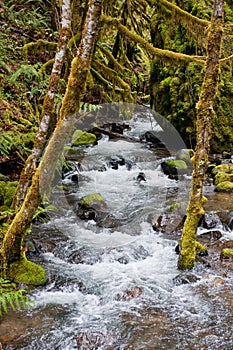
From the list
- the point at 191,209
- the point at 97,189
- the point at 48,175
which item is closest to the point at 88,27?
the point at 48,175

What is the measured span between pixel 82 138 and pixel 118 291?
8.33m

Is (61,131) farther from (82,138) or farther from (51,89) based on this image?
(82,138)

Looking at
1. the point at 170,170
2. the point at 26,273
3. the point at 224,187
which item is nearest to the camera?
the point at 26,273

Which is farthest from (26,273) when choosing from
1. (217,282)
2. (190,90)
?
(190,90)

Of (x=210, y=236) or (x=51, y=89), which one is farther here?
(x=210, y=236)

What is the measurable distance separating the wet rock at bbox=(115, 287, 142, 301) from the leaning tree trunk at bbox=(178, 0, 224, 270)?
92 centimetres

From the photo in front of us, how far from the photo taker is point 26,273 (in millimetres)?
4832

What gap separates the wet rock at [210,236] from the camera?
651cm

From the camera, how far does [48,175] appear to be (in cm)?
436

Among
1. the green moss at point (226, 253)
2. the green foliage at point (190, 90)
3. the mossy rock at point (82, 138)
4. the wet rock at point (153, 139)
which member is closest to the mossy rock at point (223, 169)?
the green foliage at point (190, 90)

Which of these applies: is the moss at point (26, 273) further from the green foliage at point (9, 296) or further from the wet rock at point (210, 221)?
the wet rock at point (210, 221)

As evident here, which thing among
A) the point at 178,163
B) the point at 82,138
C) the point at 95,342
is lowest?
the point at 95,342

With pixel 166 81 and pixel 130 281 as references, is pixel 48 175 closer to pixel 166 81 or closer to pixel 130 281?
pixel 130 281

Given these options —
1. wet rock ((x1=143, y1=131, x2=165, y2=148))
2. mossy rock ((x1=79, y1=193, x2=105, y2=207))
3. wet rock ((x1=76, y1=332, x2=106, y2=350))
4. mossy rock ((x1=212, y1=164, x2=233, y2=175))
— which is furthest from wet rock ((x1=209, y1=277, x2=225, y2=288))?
wet rock ((x1=143, y1=131, x2=165, y2=148))
